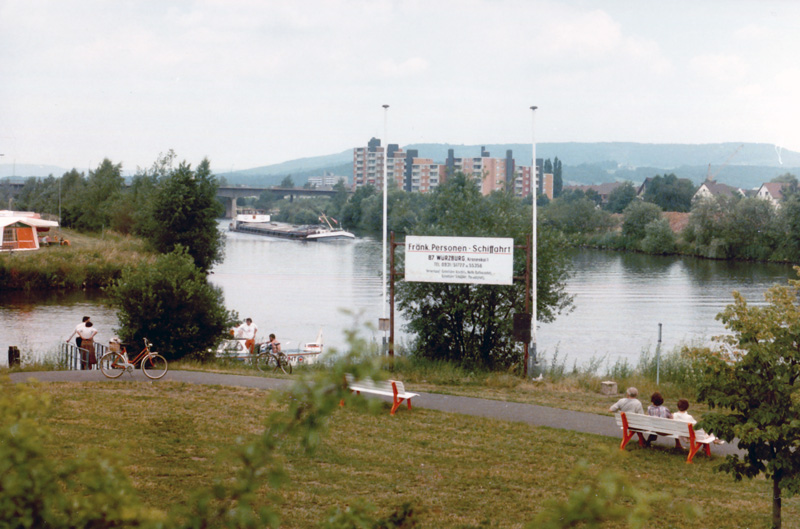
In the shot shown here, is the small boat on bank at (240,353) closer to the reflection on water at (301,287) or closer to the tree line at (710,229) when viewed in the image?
the reflection on water at (301,287)

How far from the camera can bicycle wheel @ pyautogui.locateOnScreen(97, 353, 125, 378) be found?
603 inches

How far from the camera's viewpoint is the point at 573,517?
7.34ft

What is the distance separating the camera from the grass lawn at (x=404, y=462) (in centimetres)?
806

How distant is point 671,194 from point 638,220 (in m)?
36.9

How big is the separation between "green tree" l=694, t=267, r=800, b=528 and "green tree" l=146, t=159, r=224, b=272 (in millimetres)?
49727

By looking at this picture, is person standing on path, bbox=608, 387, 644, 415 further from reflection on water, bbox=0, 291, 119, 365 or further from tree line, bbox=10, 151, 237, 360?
reflection on water, bbox=0, 291, 119, 365

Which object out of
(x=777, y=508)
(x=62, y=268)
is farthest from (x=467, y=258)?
(x=62, y=268)

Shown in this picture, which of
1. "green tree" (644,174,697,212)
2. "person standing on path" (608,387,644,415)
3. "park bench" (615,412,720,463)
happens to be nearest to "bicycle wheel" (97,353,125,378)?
"person standing on path" (608,387,644,415)

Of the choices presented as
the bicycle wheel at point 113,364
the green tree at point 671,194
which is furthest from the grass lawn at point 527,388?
the green tree at point 671,194

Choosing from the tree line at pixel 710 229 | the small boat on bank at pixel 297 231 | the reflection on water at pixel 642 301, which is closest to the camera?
the reflection on water at pixel 642 301

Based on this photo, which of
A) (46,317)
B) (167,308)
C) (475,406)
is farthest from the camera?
(46,317)

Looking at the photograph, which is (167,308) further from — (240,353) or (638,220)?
(638,220)

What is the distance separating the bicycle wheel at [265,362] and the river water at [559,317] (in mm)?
2513

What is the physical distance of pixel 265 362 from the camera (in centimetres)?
1880
